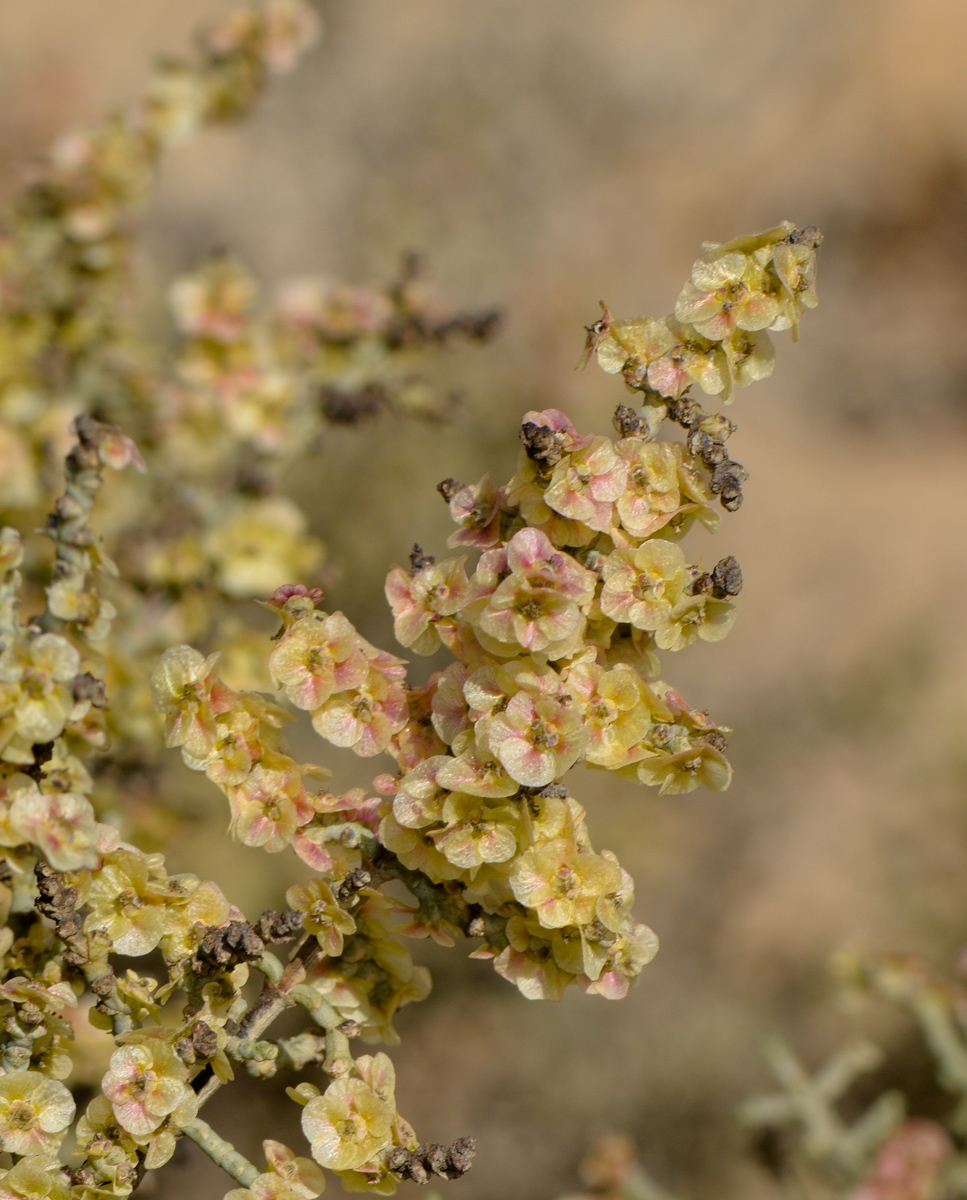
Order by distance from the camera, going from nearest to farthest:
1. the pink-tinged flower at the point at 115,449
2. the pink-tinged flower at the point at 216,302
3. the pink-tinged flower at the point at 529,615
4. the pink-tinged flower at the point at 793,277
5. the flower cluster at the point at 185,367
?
1. the pink-tinged flower at the point at 529,615
2. the pink-tinged flower at the point at 793,277
3. the pink-tinged flower at the point at 115,449
4. the flower cluster at the point at 185,367
5. the pink-tinged flower at the point at 216,302

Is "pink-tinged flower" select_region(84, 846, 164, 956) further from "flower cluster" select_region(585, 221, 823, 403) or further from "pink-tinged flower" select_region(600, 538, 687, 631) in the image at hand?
"flower cluster" select_region(585, 221, 823, 403)

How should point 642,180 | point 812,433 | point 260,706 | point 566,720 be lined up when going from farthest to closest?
point 642,180 → point 812,433 → point 260,706 → point 566,720

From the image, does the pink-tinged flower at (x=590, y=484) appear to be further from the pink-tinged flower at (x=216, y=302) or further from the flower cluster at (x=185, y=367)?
the pink-tinged flower at (x=216, y=302)

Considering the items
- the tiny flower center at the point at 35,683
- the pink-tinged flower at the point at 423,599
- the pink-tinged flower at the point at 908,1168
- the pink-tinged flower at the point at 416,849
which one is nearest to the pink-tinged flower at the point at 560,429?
the pink-tinged flower at the point at 423,599

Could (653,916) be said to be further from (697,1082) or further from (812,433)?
(812,433)

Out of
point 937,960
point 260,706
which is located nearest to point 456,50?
point 937,960

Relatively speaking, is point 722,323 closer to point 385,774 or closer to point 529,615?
point 529,615

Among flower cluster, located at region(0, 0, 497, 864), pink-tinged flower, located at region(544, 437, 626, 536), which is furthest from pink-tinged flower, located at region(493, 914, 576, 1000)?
flower cluster, located at region(0, 0, 497, 864)
